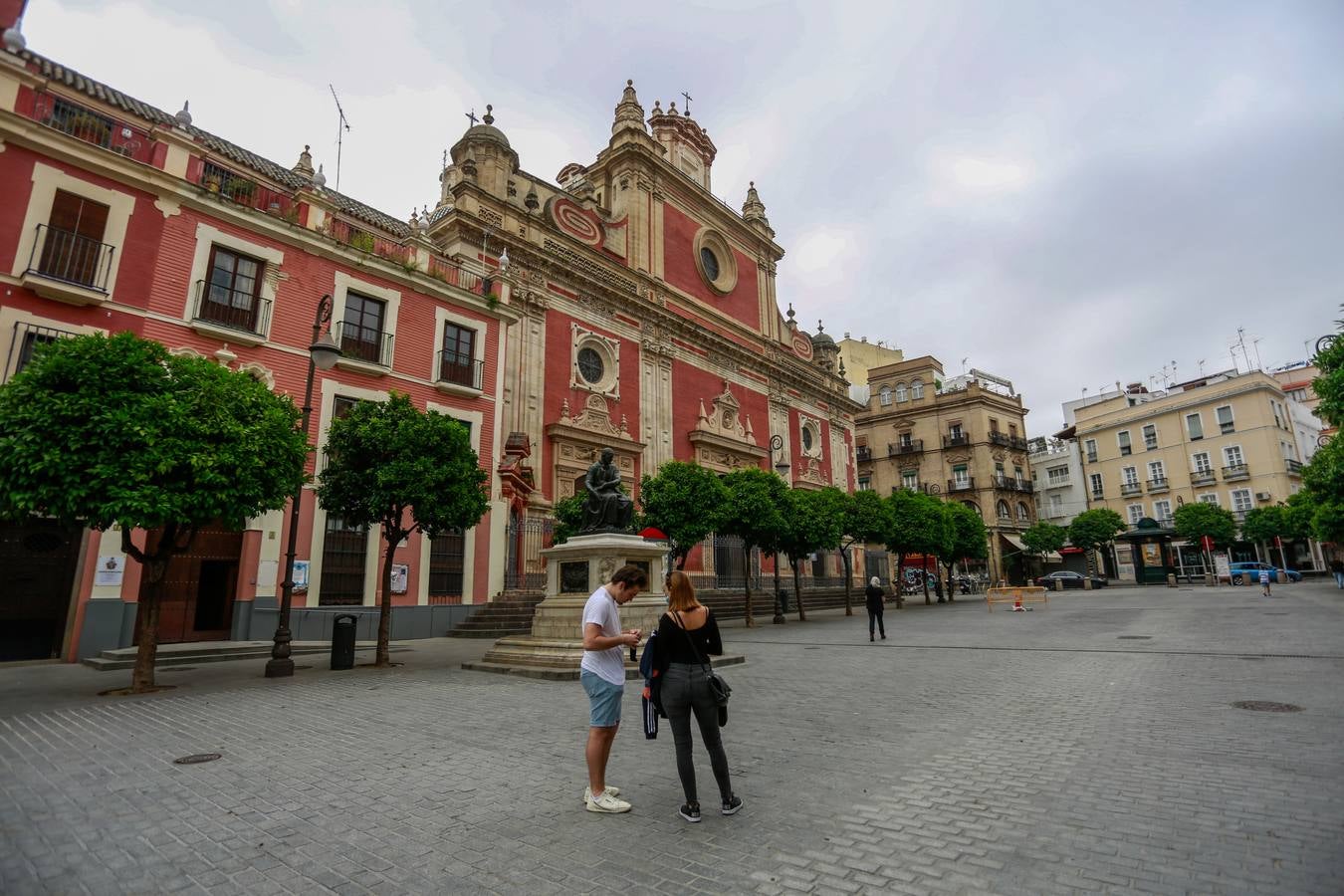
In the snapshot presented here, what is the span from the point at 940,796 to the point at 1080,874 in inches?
48.8

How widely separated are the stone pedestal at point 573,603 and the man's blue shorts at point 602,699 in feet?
20.0

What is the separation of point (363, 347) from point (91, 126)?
7039 mm

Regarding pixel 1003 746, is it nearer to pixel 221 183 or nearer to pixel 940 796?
pixel 940 796

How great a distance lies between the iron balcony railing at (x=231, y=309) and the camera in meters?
15.2

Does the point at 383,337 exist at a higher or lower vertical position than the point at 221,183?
lower

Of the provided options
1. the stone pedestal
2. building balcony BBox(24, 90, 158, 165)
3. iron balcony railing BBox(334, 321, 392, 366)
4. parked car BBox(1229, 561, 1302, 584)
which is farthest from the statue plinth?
parked car BBox(1229, 561, 1302, 584)

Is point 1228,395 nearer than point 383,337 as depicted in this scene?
No

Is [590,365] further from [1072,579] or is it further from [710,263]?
[1072,579]

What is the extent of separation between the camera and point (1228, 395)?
45.0 meters

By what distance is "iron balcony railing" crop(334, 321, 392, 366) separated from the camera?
1750cm

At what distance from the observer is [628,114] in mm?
30266

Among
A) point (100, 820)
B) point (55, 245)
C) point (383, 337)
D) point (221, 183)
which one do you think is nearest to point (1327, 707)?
point (100, 820)

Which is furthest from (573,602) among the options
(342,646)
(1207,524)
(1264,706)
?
(1207,524)

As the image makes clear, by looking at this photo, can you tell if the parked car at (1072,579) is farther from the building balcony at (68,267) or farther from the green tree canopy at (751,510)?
the building balcony at (68,267)
